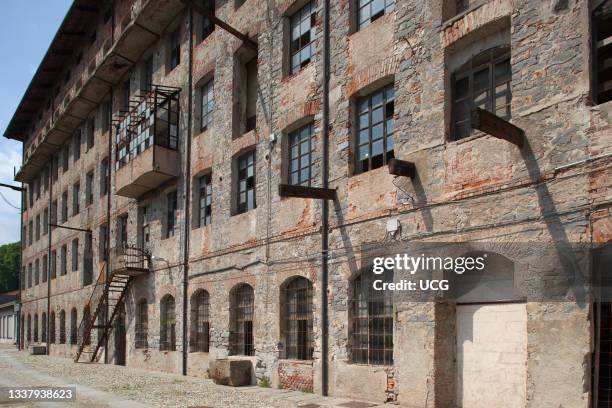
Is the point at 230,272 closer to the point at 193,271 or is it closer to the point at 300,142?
the point at 193,271

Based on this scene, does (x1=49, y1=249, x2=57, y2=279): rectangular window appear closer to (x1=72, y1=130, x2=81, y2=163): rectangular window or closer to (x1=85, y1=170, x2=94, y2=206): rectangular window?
(x1=72, y1=130, x2=81, y2=163): rectangular window

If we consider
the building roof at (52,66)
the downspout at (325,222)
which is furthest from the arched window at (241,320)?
the building roof at (52,66)

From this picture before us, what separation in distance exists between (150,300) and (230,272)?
5766 millimetres

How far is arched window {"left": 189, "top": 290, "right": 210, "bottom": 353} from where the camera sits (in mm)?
17562

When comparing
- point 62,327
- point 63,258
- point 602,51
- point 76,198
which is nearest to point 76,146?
point 76,198

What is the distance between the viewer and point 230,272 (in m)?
16.0

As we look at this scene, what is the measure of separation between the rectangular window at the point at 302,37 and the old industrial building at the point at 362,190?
5cm

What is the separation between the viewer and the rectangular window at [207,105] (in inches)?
713

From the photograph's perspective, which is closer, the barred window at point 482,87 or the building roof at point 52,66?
the barred window at point 482,87

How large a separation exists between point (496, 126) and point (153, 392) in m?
9.60

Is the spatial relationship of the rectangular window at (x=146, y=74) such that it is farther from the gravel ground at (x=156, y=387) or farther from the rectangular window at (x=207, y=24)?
the gravel ground at (x=156, y=387)

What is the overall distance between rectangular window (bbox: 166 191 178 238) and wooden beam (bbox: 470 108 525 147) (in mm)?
12984

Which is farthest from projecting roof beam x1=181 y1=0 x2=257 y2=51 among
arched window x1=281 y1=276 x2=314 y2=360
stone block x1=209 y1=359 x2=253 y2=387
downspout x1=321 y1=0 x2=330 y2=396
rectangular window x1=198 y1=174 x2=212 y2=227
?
stone block x1=209 y1=359 x2=253 y2=387

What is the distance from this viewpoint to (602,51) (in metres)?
8.31
